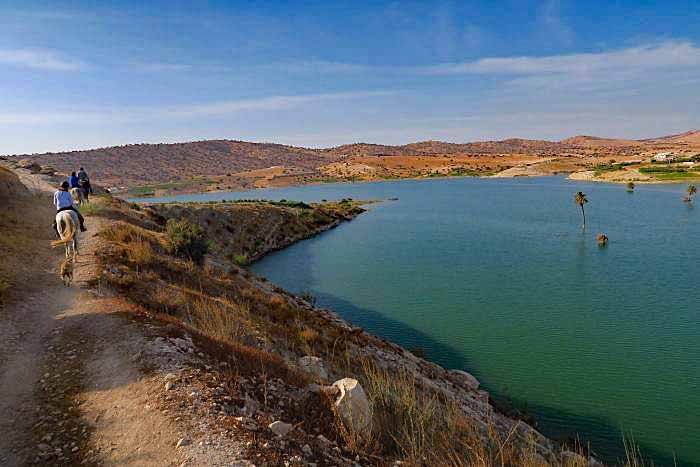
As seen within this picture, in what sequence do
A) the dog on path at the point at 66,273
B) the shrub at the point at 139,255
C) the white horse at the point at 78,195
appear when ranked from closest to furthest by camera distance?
the dog on path at the point at 66,273, the shrub at the point at 139,255, the white horse at the point at 78,195

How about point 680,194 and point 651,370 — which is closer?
point 651,370

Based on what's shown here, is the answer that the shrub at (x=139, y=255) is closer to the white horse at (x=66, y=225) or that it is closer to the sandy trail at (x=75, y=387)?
the white horse at (x=66, y=225)

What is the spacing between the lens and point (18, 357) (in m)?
8.62

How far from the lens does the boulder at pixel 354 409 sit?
323 inches

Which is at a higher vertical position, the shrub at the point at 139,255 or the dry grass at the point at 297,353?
the shrub at the point at 139,255

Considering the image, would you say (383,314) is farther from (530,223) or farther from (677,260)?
(530,223)

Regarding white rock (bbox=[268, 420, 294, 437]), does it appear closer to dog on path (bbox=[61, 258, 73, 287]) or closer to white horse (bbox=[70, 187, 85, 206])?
dog on path (bbox=[61, 258, 73, 287])

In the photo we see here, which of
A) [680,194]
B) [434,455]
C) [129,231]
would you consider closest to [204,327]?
[434,455]

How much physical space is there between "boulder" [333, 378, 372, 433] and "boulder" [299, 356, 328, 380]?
376cm

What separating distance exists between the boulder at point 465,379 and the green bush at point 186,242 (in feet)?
50.9

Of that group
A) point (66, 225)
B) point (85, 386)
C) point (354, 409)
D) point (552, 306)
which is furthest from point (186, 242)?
point (552, 306)

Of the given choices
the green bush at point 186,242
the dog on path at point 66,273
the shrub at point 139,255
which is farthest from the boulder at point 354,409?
the green bush at point 186,242

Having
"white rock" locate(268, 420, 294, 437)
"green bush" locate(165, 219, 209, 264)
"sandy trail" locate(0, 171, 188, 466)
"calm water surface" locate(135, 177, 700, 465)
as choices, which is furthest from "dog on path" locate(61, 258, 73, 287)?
"calm water surface" locate(135, 177, 700, 465)

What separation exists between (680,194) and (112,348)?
115625 mm
